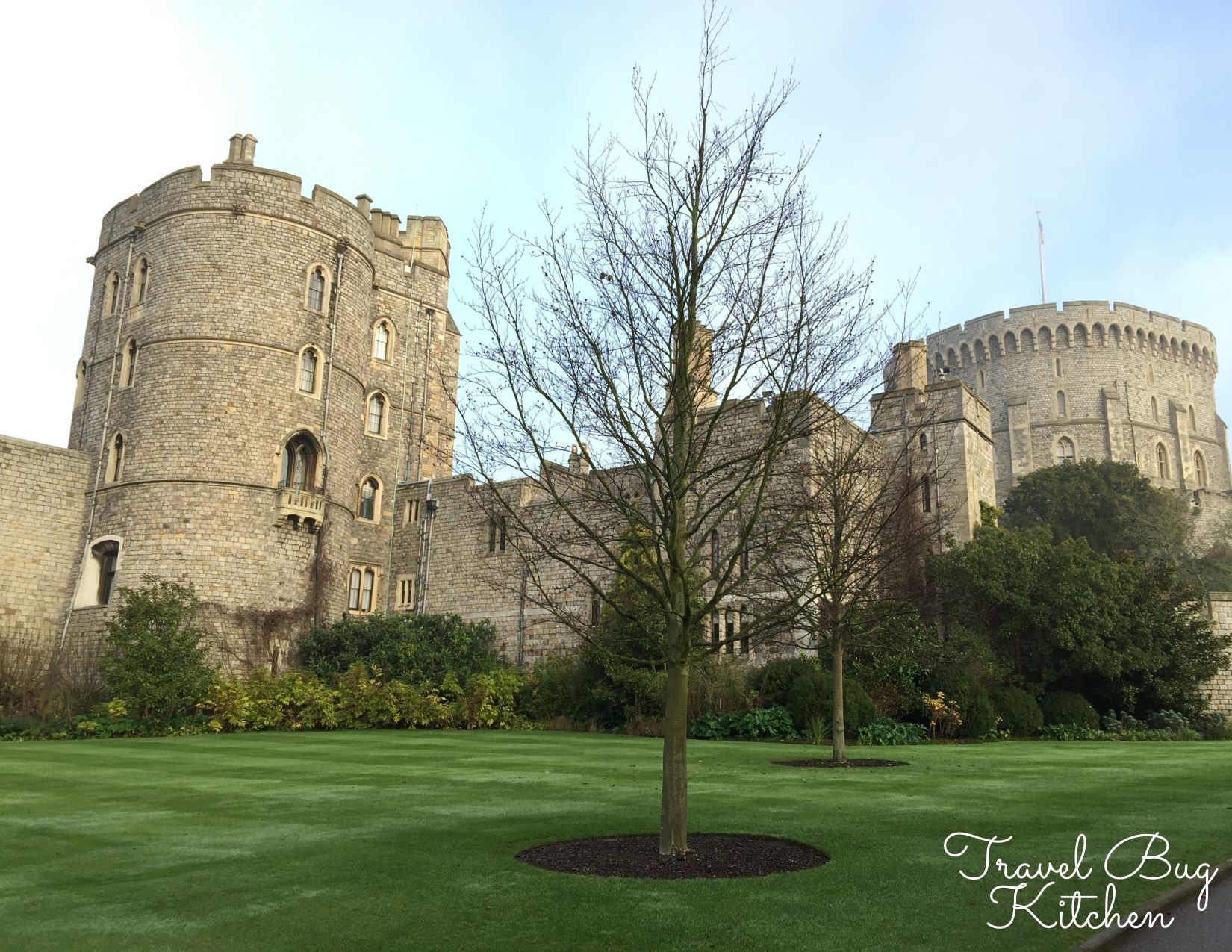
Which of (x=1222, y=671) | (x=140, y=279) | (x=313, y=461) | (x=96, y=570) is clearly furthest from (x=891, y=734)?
(x=140, y=279)

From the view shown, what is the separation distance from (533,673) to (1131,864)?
18990 mm

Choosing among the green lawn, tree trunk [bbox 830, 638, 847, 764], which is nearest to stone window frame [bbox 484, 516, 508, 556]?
the green lawn

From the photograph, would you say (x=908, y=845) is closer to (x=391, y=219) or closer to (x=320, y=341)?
(x=320, y=341)

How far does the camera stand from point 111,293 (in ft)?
93.8

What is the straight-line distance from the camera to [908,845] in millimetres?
6652

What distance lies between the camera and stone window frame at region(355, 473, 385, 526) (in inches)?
1219

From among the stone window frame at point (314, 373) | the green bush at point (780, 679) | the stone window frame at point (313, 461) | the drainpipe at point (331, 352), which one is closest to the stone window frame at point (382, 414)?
the drainpipe at point (331, 352)

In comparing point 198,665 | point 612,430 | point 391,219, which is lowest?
point 198,665

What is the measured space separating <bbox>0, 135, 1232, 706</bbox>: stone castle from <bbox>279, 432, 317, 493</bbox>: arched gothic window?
0.19ft

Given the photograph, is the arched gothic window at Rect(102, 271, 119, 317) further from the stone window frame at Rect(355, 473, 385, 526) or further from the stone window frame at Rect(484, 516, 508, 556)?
the stone window frame at Rect(484, 516, 508, 556)

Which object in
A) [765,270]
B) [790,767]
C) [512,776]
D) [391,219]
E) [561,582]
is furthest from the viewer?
[391,219]

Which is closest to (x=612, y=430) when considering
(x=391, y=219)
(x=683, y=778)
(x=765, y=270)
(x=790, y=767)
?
(x=765, y=270)

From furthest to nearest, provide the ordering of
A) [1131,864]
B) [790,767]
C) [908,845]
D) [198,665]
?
[198,665] < [790,767] < [908,845] < [1131,864]

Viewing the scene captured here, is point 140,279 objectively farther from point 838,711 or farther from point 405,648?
point 838,711
